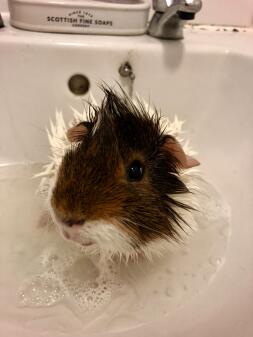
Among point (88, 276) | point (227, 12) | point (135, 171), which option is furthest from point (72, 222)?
point (227, 12)

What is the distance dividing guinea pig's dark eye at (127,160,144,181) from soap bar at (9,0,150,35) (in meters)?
0.46

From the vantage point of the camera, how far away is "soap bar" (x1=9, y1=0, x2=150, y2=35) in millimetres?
925

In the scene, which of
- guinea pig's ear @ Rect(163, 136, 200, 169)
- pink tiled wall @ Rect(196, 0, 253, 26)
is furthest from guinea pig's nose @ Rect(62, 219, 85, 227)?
pink tiled wall @ Rect(196, 0, 253, 26)

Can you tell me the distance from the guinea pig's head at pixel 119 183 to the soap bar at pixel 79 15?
12.5 inches

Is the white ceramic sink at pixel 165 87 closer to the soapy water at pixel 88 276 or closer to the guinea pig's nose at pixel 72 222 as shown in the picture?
the soapy water at pixel 88 276

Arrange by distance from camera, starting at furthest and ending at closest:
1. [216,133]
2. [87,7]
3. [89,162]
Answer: [216,133] → [87,7] → [89,162]

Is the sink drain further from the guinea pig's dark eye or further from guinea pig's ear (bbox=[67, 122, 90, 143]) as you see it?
the guinea pig's dark eye

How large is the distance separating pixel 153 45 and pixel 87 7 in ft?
0.57

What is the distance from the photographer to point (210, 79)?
1.01 m

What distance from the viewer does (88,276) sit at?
838 mm

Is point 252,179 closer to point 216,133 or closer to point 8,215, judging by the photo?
point 216,133

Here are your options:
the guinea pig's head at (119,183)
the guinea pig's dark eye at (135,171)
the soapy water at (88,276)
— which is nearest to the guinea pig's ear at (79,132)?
the guinea pig's head at (119,183)

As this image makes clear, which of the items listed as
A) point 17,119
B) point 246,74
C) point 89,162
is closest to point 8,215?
point 17,119

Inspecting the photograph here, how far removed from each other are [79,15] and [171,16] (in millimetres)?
213
